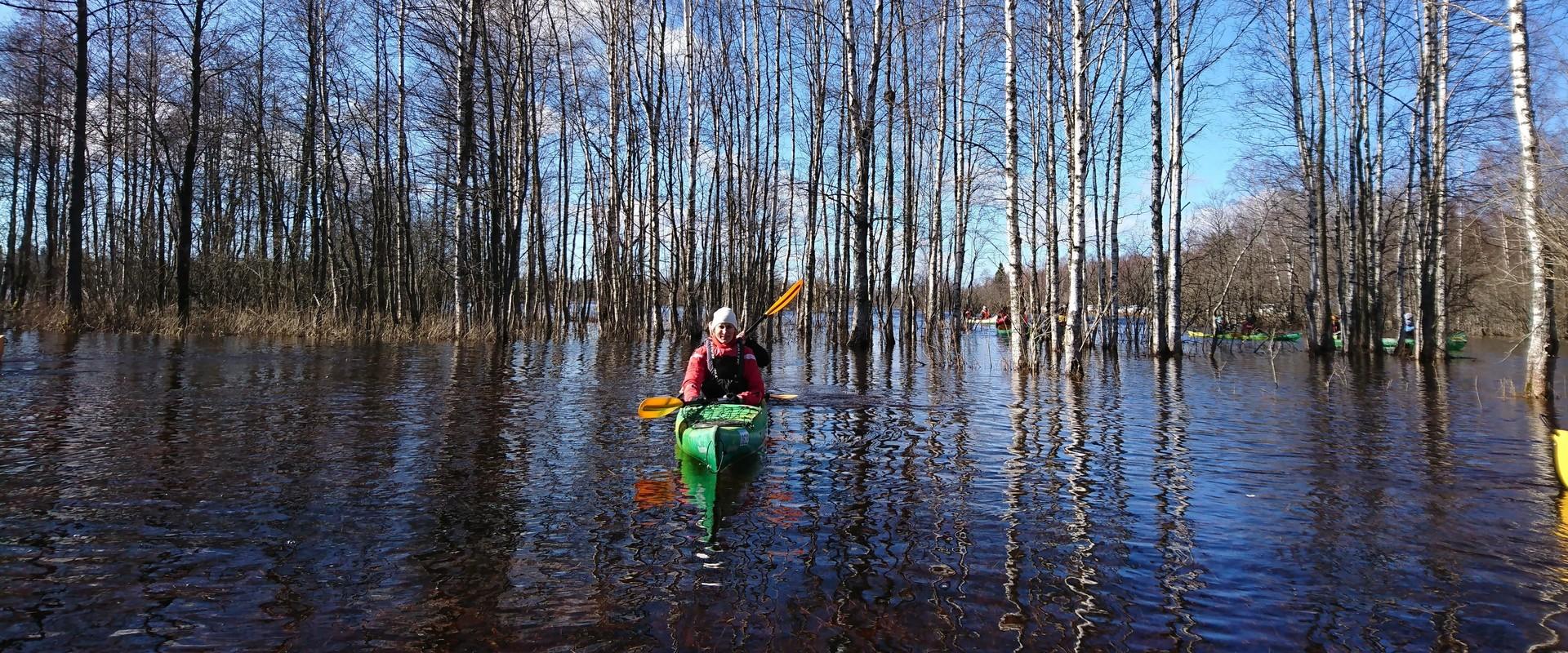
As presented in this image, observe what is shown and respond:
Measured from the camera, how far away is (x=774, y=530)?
4.85 metres

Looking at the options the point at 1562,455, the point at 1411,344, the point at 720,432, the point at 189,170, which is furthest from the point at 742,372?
the point at 1411,344

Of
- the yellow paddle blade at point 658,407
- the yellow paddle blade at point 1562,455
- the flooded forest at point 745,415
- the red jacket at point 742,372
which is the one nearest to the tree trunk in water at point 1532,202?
the flooded forest at point 745,415

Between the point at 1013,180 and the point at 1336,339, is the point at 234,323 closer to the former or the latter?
the point at 1013,180

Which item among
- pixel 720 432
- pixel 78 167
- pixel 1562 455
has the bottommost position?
pixel 1562 455

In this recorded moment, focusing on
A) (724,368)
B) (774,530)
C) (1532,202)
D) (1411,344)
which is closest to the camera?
(774,530)

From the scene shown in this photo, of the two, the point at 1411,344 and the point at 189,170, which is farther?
the point at 1411,344

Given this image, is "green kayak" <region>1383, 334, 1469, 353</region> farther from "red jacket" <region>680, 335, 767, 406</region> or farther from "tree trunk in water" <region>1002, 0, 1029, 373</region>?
"red jacket" <region>680, 335, 767, 406</region>

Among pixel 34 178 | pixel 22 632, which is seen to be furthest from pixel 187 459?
pixel 34 178

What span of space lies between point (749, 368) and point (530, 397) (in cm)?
408

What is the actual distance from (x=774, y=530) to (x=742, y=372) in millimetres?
3368

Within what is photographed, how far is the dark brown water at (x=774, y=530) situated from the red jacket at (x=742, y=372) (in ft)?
1.70

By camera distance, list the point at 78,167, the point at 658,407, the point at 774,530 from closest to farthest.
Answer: the point at 774,530 → the point at 658,407 → the point at 78,167

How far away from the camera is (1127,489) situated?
5.91m

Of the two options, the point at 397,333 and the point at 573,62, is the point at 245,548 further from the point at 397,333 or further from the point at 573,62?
the point at 573,62
